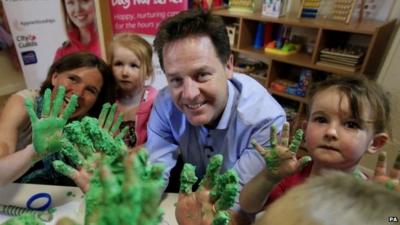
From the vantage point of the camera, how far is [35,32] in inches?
82.8

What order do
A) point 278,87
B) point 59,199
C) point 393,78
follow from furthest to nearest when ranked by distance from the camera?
point 278,87 < point 393,78 < point 59,199

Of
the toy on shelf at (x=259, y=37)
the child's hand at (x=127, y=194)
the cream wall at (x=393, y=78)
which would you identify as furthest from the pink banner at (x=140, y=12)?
the child's hand at (x=127, y=194)

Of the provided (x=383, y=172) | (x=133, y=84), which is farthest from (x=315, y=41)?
(x=383, y=172)

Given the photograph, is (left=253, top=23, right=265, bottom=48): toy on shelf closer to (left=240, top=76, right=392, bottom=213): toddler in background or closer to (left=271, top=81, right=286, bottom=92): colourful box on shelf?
(left=271, top=81, right=286, bottom=92): colourful box on shelf

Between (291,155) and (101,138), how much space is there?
1.49 feet

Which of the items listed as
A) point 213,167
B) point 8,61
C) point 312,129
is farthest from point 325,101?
point 8,61

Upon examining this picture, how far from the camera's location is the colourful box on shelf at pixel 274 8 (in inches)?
88.5

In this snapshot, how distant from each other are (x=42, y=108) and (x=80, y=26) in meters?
1.50

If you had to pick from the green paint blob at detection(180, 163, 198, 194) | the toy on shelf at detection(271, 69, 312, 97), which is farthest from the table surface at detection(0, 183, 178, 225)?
the toy on shelf at detection(271, 69, 312, 97)

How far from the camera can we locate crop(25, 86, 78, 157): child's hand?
746mm

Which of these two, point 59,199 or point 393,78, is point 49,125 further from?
point 393,78

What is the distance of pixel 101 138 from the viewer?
655 millimetres

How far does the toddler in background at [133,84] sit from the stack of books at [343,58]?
4.63 feet

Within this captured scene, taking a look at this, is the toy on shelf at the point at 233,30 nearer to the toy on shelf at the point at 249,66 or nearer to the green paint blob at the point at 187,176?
the toy on shelf at the point at 249,66
